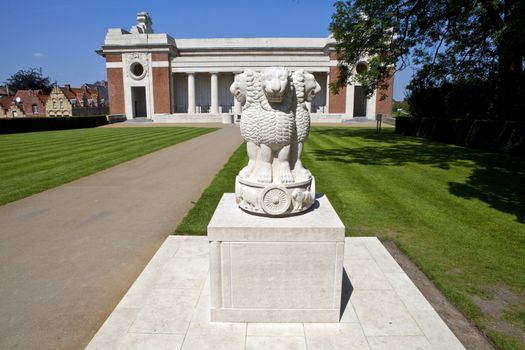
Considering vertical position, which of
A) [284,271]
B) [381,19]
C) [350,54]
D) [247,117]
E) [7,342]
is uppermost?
[381,19]

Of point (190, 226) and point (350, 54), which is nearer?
point (190, 226)

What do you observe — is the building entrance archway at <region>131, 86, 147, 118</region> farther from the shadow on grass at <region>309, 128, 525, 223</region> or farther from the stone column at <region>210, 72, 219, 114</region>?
the shadow on grass at <region>309, 128, 525, 223</region>

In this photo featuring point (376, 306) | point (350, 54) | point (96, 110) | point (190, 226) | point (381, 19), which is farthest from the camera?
point (96, 110)

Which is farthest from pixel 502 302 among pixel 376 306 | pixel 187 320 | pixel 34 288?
pixel 34 288

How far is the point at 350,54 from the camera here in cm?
1847

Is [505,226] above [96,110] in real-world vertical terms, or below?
below

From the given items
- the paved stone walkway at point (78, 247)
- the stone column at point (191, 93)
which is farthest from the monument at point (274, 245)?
the stone column at point (191, 93)

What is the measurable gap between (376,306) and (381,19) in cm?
1596

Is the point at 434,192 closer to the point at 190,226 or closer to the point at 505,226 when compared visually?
the point at 505,226

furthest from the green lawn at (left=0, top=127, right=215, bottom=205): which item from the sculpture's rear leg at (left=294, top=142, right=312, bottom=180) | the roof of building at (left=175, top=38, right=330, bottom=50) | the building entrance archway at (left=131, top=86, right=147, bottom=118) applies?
the building entrance archway at (left=131, top=86, right=147, bottom=118)

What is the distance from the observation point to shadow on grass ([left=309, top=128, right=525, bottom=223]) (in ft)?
28.5

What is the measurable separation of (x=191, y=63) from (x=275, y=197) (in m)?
48.3

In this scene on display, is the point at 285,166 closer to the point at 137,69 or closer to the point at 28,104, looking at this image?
the point at 137,69

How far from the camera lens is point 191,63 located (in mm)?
48281
